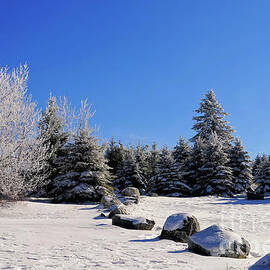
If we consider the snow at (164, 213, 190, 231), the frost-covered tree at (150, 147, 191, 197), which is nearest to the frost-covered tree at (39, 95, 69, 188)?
the frost-covered tree at (150, 147, 191, 197)

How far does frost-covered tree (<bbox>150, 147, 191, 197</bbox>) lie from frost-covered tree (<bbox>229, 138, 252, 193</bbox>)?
5009 millimetres

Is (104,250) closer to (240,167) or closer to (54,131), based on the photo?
(54,131)

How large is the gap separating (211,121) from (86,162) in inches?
876

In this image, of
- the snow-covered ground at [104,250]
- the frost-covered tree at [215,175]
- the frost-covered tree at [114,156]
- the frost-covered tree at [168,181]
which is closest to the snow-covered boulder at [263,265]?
the snow-covered ground at [104,250]

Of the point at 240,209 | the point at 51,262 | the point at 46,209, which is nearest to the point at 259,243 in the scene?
the point at 51,262

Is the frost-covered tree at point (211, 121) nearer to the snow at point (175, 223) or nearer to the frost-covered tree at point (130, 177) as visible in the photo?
the frost-covered tree at point (130, 177)

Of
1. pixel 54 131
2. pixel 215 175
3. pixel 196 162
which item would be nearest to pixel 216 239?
pixel 215 175

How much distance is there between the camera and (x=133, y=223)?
8008 mm

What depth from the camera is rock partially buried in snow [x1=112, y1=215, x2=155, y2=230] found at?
7.97m

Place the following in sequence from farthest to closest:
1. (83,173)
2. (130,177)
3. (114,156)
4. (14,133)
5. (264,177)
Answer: (114,156) → (130,177) → (264,177) → (83,173) → (14,133)

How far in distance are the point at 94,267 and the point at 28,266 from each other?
90cm

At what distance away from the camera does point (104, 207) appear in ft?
40.5

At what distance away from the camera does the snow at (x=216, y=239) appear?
514 centimetres

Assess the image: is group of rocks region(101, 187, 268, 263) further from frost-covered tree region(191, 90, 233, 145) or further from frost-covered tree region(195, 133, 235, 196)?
frost-covered tree region(191, 90, 233, 145)
